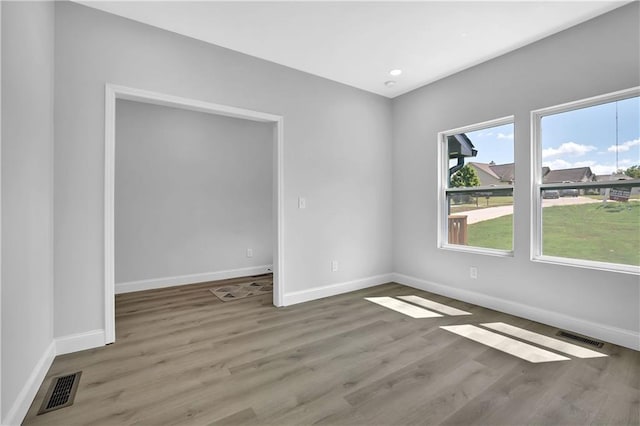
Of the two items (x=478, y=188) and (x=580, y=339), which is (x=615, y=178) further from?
(x=580, y=339)

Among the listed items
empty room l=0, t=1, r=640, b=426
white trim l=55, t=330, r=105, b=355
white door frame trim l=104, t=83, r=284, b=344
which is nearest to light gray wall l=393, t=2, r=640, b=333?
empty room l=0, t=1, r=640, b=426

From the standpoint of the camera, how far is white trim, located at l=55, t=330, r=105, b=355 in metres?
2.41

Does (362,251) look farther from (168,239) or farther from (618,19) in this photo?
(618,19)

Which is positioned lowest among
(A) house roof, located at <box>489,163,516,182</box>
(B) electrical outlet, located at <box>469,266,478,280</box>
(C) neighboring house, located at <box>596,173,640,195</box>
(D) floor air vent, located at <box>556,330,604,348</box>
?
(D) floor air vent, located at <box>556,330,604,348</box>

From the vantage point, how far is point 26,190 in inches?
71.4

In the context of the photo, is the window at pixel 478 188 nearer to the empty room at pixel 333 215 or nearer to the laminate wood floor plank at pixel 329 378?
the empty room at pixel 333 215

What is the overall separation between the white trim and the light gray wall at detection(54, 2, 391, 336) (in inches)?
1.8

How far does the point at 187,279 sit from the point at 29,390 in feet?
9.24

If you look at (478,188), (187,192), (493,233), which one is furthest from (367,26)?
(187,192)

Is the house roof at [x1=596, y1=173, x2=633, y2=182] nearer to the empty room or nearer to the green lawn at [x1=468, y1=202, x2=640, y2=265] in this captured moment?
the empty room

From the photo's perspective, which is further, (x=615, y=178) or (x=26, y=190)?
(x=615, y=178)

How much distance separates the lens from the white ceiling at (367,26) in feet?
8.34

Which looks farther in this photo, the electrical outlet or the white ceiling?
the electrical outlet

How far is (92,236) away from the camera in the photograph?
256 cm
